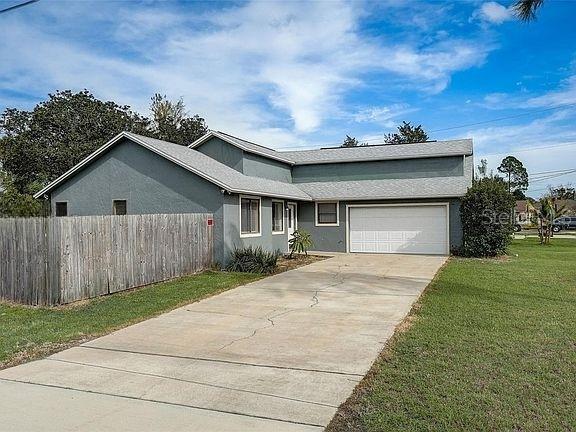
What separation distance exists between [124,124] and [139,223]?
1229 inches

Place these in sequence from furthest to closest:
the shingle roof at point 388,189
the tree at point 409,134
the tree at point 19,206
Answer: the tree at point 409,134 < the tree at point 19,206 < the shingle roof at point 388,189

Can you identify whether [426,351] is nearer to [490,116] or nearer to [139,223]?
[139,223]

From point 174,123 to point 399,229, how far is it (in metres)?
31.9

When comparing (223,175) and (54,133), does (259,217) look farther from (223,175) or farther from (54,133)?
(54,133)

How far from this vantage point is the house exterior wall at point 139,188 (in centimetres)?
1518

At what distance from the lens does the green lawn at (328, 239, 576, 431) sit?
13.2 feet

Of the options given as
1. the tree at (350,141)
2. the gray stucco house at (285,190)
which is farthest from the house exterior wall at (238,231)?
the tree at (350,141)

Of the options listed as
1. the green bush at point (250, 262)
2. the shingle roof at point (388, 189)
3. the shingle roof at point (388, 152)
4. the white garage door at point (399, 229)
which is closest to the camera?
the green bush at point (250, 262)

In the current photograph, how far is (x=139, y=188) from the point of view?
638 inches

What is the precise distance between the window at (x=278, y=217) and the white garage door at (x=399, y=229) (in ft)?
11.6

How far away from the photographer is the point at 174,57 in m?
16.5

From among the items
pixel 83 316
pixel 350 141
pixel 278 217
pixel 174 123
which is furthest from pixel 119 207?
pixel 350 141

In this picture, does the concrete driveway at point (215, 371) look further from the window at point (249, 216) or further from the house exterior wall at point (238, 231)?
the window at point (249, 216)

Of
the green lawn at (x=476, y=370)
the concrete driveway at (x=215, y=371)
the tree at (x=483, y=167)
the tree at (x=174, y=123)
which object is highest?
the tree at (x=174, y=123)
